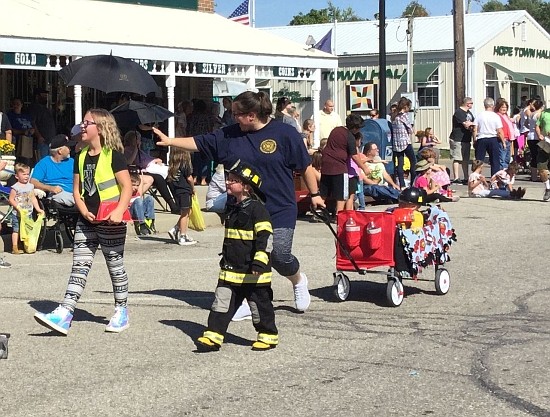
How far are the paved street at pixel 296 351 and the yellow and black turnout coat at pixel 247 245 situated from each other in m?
0.52

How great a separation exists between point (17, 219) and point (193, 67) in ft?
25.9

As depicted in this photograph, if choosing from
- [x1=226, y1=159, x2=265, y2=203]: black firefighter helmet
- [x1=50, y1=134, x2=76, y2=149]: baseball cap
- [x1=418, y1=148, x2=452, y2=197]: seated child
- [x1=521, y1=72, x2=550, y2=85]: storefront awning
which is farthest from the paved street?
[x1=521, y1=72, x2=550, y2=85]: storefront awning

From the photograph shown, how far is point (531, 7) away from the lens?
12019cm

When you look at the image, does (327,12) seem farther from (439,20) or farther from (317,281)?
(317,281)

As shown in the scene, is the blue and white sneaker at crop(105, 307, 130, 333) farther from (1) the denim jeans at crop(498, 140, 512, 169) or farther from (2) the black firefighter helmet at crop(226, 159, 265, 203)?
(1) the denim jeans at crop(498, 140, 512, 169)

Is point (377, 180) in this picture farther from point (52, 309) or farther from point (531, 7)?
point (531, 7)

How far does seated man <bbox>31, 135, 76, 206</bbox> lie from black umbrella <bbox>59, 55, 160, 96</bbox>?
0.83m

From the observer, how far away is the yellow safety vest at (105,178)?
28.2 ft

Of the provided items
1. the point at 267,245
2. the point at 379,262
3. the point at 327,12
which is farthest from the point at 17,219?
the point at 327,12

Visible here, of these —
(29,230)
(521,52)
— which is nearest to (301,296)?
(29,230)

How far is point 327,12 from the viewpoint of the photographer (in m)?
92.9

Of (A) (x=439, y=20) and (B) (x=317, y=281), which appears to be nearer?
(B) (x=317, y=281)

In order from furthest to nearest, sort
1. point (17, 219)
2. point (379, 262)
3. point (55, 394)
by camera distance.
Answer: point (17, 219), point (379, 262), point (55, 394)

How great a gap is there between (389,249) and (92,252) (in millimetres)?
2634
